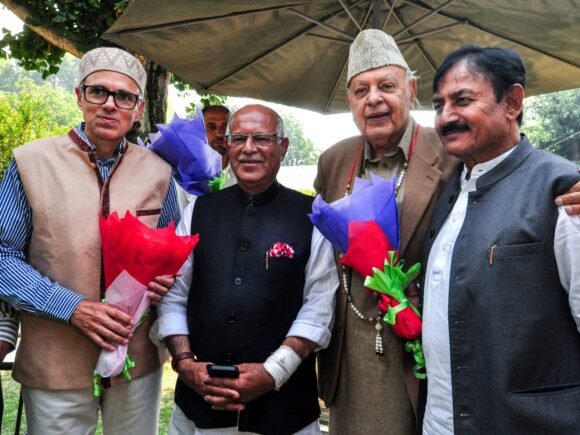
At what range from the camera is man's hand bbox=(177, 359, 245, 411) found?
2141 millimetres

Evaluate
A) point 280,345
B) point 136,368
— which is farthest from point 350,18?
point 136,368

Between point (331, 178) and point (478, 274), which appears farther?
point (331, 178)

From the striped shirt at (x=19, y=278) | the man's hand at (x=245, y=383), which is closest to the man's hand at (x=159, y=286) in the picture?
the striped shirt at (x=19, y=278)

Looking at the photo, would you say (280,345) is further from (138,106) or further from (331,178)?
(138,106)

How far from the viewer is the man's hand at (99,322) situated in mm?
2125

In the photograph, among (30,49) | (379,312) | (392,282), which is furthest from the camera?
(30,49)

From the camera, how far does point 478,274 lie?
1.80 meters

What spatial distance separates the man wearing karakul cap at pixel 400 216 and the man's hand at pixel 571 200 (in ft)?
2.40

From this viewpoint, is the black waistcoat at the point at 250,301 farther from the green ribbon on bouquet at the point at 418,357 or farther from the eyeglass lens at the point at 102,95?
the eyeglass lens at the point at 102,95

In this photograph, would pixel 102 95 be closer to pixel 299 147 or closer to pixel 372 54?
pixel 372 54

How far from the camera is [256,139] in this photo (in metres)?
2.46

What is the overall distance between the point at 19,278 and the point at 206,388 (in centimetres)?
94

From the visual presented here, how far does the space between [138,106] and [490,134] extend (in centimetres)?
168

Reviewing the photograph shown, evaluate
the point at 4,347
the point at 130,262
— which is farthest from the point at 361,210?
the point at 4,347
